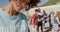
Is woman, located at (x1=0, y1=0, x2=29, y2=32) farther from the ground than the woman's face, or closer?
closer

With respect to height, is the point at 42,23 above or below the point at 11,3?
below

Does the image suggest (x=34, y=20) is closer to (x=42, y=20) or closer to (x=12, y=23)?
(x=42, y=20)

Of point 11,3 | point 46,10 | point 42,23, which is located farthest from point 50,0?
point 11,3

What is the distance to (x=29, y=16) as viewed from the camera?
0.94 meters

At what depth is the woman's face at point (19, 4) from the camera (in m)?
0.93

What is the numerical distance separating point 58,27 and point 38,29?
147mm

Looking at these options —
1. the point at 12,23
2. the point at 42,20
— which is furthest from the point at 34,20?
the point at 12,23

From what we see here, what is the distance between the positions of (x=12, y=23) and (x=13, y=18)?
0.04 metres

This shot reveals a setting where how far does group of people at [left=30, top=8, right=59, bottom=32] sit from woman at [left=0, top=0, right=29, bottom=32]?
66 millimetres

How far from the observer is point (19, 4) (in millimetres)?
941

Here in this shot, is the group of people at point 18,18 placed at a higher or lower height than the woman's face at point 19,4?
lower

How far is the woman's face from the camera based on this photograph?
36.7 inches

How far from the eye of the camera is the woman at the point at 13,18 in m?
0.91

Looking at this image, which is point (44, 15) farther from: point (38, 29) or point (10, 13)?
point (10, 13)
